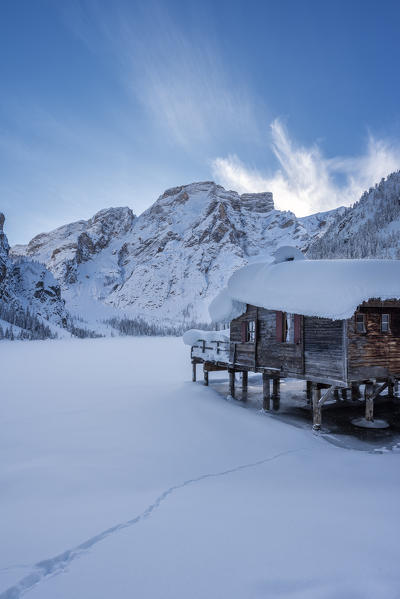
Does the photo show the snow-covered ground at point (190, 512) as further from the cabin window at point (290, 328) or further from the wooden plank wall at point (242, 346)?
the wooden plank wall at point (242, 346)

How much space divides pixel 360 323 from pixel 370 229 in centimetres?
8550

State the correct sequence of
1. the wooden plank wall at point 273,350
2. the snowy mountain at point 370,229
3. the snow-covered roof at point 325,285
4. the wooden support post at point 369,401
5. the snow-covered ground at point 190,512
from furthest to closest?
the snowy mountain at point 370,229
the wooden plank wall at point 273,350
the wooden support post at point 369,401
the snow-covered roof at point 325,285
the snow-covered ground at point 190,512

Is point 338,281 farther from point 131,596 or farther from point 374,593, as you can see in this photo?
point 131,596

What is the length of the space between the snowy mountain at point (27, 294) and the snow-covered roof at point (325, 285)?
303 feet

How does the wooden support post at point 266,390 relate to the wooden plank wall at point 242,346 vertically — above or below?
below

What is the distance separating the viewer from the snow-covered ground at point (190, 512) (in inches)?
167

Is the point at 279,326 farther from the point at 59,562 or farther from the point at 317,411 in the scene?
the point at 59,562

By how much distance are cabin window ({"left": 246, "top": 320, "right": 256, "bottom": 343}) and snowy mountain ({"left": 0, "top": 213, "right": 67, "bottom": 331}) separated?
89409 mm

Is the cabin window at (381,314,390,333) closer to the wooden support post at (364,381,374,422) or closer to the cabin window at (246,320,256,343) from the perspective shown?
the wooden support post at (364,381,374,422)

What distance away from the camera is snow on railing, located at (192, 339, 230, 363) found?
18.9 metres

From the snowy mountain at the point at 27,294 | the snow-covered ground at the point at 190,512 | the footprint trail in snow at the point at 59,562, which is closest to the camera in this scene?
the footprint trail in snow at the point at 59,562

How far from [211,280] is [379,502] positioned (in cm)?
18987

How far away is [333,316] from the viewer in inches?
444

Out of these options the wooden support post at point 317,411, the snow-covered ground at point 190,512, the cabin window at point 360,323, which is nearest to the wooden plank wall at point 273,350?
the wooden support post at point 317,411
